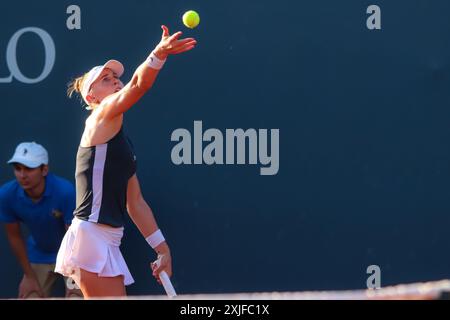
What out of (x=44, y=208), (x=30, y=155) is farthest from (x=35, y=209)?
(x=30, y=155)

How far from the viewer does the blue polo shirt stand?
686 centimetres

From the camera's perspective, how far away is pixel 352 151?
7.05m

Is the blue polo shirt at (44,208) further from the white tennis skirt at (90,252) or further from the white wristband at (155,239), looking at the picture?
the white tennis skirt at (90,252)

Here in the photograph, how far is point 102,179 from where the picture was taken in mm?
5582

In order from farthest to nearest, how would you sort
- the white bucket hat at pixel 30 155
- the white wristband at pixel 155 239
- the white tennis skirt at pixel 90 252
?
the white bucket hat at pixel 30 155
the white wristband at pixel 155 239
the white tennis skirt at pixel 90 252

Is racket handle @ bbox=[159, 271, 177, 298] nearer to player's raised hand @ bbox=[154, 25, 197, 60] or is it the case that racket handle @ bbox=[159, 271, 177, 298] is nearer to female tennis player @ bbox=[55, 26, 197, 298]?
female tennis player @ bbox=[55, 26, 197, 298]

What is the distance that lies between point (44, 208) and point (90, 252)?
1.39 metres

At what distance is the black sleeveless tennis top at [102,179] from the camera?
5.57 meters

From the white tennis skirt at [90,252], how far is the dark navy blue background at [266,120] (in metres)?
1.37

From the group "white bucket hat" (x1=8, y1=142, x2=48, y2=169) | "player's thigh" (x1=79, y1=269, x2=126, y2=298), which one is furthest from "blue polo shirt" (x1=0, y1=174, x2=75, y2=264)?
"player's thigh" (x1=79, y1=269, x2=126, y2=298)

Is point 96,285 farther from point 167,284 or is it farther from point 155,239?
point 155,239

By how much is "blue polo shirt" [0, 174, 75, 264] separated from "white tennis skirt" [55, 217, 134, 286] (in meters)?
1.21

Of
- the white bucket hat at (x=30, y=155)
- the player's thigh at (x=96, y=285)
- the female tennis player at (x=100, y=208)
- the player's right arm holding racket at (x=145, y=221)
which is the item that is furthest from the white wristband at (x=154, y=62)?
the white bucket hat at (x=30, y=155)
